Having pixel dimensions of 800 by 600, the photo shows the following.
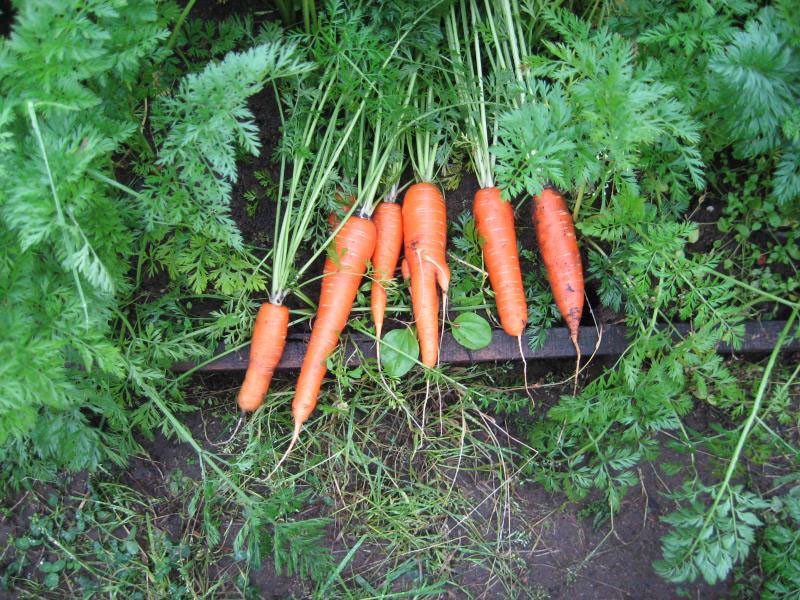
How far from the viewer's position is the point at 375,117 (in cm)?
195

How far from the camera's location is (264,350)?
6.46ft

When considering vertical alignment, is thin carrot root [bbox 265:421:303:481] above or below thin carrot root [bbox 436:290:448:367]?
below

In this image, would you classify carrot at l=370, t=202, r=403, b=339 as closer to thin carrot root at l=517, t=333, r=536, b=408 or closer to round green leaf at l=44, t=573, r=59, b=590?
thin carrot root at l=517, t=333, r=536, b=408

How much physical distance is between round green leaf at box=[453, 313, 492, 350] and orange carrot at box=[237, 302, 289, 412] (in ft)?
1.79

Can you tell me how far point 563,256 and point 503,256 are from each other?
18cm

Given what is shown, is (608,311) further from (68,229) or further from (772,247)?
(68,229)

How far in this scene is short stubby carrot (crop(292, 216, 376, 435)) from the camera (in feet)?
6.57

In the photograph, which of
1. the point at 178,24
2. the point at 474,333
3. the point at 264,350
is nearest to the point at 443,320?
the point at 474,333

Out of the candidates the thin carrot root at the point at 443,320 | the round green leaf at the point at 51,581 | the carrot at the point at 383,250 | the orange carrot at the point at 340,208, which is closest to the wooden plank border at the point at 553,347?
the thin carrot root at the point at 443,320

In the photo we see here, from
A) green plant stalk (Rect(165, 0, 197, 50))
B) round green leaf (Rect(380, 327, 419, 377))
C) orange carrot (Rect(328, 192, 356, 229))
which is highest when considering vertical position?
green plant stalk (Rect(165, 0, 197, 50))

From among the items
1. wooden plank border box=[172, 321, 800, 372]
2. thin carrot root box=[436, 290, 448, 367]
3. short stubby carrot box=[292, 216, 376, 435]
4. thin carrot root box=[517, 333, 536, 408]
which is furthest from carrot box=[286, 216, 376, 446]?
thin carrot root box=[517, 333, 536, 408]

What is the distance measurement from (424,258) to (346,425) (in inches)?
24.2

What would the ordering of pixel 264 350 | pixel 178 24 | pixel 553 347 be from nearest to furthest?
pixel 178 24 < pixel 264 350 < pixel 553 347

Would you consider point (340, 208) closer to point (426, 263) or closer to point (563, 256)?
point (426, 263)
